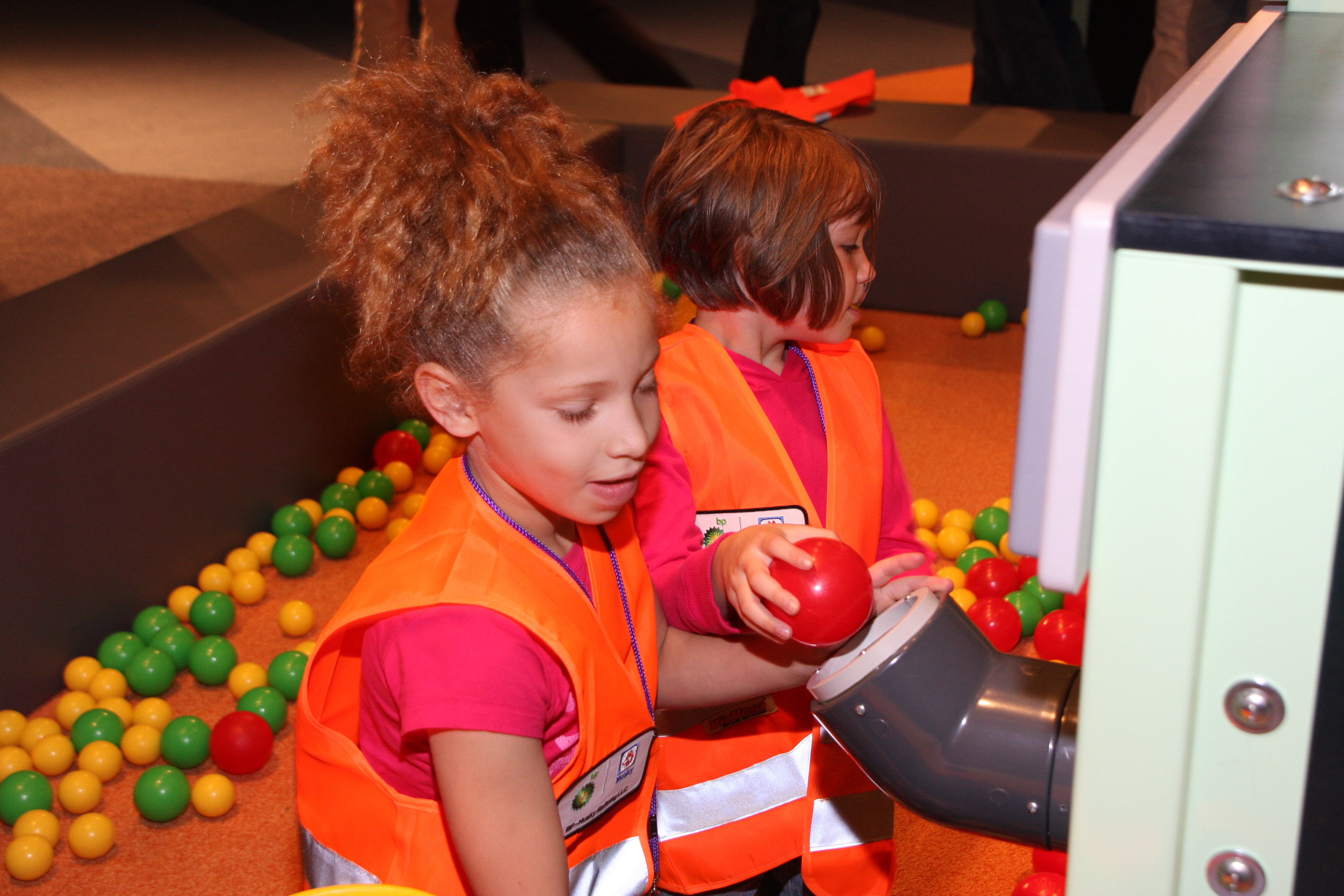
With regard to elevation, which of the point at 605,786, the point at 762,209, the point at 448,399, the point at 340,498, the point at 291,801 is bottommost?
the point at 291,801

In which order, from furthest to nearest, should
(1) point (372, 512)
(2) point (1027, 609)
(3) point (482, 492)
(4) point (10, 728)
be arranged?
(1) point (372, 512)
(2) point (1027, 609)
(4) point (10, 728)
(3) point (482, 492)

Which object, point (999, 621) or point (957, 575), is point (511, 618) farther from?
point (957, 575)

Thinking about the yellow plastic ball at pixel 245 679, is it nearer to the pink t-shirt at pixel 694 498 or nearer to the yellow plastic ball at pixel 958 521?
the pink t-shirt at pixel 694 498

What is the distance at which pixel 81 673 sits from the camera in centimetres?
193

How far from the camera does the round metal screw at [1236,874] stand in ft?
1.88

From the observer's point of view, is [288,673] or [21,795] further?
[288,673]

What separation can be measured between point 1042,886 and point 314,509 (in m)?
1.59

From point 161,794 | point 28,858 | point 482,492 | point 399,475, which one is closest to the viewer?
point 482,492

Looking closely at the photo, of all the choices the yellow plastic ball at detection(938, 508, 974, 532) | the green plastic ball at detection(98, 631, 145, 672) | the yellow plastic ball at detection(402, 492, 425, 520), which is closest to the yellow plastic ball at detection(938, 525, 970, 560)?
the yellow plastic ball at detection(938, 508, 974, 532)

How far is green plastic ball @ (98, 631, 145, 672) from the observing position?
1969 millimetres

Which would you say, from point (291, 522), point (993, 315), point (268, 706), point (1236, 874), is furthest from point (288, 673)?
point (993, 315)

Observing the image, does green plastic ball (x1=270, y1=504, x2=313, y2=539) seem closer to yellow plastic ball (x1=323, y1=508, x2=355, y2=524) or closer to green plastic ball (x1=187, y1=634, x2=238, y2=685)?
yellow plastic ball (x1=323, y1=508, x2=355, y2=524)

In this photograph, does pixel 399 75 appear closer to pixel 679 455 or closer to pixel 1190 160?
pixel 679 455

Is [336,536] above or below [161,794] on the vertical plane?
above
